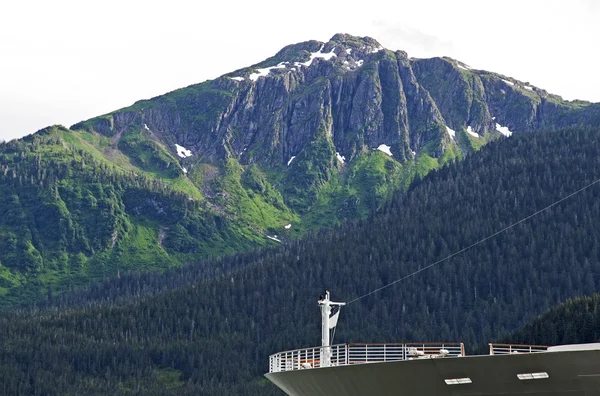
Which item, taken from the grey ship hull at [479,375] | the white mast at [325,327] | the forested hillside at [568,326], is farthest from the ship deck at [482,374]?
the forested hillside at [568,326]

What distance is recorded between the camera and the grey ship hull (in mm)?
38594

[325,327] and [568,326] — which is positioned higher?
[568,326]

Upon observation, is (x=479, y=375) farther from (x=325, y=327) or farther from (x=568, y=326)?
(x=568, y=326)

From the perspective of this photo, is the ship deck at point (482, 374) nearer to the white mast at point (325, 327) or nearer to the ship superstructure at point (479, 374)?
the ship superstructure at point (479, 374)

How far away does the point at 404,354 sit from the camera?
4612 centimetres

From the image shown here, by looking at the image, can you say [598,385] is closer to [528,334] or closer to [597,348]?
[597,348]

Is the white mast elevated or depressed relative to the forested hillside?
depressed

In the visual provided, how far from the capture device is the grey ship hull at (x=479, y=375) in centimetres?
3859

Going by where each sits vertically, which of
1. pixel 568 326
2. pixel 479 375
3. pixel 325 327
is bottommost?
pixel 479 375

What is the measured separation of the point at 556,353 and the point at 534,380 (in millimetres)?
1903

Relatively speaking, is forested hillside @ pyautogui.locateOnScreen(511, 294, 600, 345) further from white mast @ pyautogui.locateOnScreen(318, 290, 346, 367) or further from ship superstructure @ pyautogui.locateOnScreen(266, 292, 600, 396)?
ship superstructure @ pyautogui.locateOnScreen(266, 292, 600, 396)

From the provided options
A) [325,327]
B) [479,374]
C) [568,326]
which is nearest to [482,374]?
[479,374]

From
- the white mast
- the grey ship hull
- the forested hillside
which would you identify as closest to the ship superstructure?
the grey ship hull

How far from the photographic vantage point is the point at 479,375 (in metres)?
40.6
